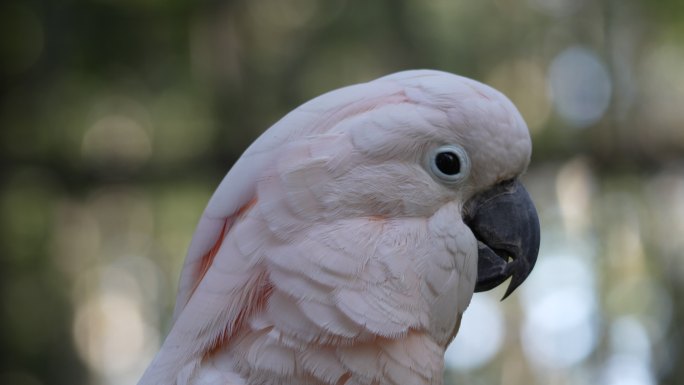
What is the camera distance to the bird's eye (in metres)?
1.45

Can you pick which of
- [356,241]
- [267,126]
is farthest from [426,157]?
[267,126]

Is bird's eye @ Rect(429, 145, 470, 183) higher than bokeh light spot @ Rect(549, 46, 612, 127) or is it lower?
higher

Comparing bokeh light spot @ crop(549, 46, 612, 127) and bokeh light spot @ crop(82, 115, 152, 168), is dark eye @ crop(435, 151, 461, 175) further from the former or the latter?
bokeh light spot @ crop(82, 115, 152, 168)

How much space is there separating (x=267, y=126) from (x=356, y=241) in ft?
10.7

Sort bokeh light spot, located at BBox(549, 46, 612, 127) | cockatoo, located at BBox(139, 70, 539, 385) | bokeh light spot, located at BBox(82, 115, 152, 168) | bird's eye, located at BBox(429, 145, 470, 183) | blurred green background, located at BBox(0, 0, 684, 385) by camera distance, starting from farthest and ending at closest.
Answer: bokeh light spot, located at BBox(82, 115, 152, 168)
bokeh light spot, located at BBox(549, 46, 612, 127)
blurred green background, located at BBox(0, 0, 684, 385)
bird's eye, located at BBox(429, 145, 470, 183)
cockatoo, located at BBox(139, 70, 539, 385)

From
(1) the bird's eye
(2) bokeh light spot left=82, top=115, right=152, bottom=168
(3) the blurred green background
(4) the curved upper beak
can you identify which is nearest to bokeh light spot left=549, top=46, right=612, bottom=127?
(3) the blurred green background

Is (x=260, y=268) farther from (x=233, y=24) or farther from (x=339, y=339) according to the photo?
(x=233, y=24)

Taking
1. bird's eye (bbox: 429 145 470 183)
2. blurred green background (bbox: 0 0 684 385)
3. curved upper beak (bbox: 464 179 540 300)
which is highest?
bird's eye (bbox: 429 145 470 183)

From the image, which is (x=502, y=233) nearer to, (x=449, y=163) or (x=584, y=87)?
(x=449, y=163)

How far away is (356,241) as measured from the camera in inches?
53.5

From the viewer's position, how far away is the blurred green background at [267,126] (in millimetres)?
4113

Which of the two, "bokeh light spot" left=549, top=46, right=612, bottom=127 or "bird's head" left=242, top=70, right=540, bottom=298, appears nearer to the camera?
"bird's head" left=242, top=70, right=540, bottom=298

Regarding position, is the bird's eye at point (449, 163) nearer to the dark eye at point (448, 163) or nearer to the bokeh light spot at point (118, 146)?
the dark eye at point (448, 163)

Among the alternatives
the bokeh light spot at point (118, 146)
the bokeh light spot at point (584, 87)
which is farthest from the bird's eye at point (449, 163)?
the bokeh light spot at point (118, 146)
